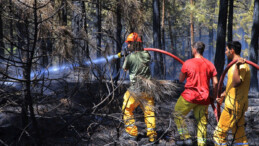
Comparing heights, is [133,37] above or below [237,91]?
above

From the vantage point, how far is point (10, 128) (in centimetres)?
516

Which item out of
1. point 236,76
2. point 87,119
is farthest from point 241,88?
point 87,119

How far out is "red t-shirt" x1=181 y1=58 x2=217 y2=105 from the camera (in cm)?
434

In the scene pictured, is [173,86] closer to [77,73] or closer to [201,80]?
[201,80]

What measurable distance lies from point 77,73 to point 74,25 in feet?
6.33

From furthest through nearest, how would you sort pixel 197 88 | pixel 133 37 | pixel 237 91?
pixel 197 88
pixel 237 91
pixel 133 37

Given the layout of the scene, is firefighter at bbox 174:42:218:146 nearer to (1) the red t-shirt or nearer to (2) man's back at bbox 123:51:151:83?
(1) the red t-shirt

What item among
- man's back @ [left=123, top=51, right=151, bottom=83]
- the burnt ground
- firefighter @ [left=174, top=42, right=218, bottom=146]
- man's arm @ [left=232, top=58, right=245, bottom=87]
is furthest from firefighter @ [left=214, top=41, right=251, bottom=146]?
→ man's back @ [left=123, top=51, right=151, bottom=83]

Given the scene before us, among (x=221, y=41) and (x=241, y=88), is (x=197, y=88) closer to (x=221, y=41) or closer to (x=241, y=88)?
(x=241, y=88)

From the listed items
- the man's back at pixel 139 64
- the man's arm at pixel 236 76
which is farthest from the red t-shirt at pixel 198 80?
the man's back at pixel 139 64

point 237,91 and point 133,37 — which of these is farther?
point 237,91

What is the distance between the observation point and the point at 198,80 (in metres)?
4.39

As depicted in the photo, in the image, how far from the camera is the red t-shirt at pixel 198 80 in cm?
434

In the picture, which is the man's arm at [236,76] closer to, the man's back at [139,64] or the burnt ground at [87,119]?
the burnt ground at [87,119]
